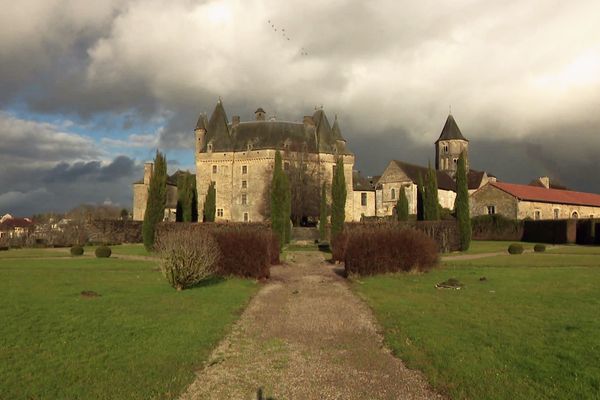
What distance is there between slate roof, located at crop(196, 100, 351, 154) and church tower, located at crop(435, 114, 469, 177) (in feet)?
121

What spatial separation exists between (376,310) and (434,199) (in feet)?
83.3

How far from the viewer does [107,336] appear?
8.39m

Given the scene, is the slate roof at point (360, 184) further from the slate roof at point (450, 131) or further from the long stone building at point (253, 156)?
the slate roof at point (450, 131)

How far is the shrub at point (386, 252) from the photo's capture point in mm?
18844

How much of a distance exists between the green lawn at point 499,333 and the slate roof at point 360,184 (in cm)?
5362

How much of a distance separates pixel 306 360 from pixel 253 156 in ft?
184

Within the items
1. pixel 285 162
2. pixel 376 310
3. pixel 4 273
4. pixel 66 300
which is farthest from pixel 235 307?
pixel 285 162

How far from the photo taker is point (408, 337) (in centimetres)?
867

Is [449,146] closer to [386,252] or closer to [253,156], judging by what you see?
[253,156]

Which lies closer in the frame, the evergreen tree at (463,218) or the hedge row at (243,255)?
the hedge row at (243,255)

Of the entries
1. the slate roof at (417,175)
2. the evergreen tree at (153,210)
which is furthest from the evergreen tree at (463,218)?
→ the slate roof at (417,175)

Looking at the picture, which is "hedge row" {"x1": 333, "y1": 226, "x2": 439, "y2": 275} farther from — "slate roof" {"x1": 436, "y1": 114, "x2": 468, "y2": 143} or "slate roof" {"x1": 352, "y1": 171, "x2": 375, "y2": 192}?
"slate roof" {"x1": 436, "y1": 114, "x2": 468, "y2": 143}

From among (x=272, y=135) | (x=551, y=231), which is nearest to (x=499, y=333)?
(x=551, y=231)

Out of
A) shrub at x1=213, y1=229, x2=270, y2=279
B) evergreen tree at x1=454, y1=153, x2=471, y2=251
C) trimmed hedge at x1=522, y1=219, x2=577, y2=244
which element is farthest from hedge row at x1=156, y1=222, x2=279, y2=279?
trimmed hedge at x1=522, y1=219, x2=577, y2=244
